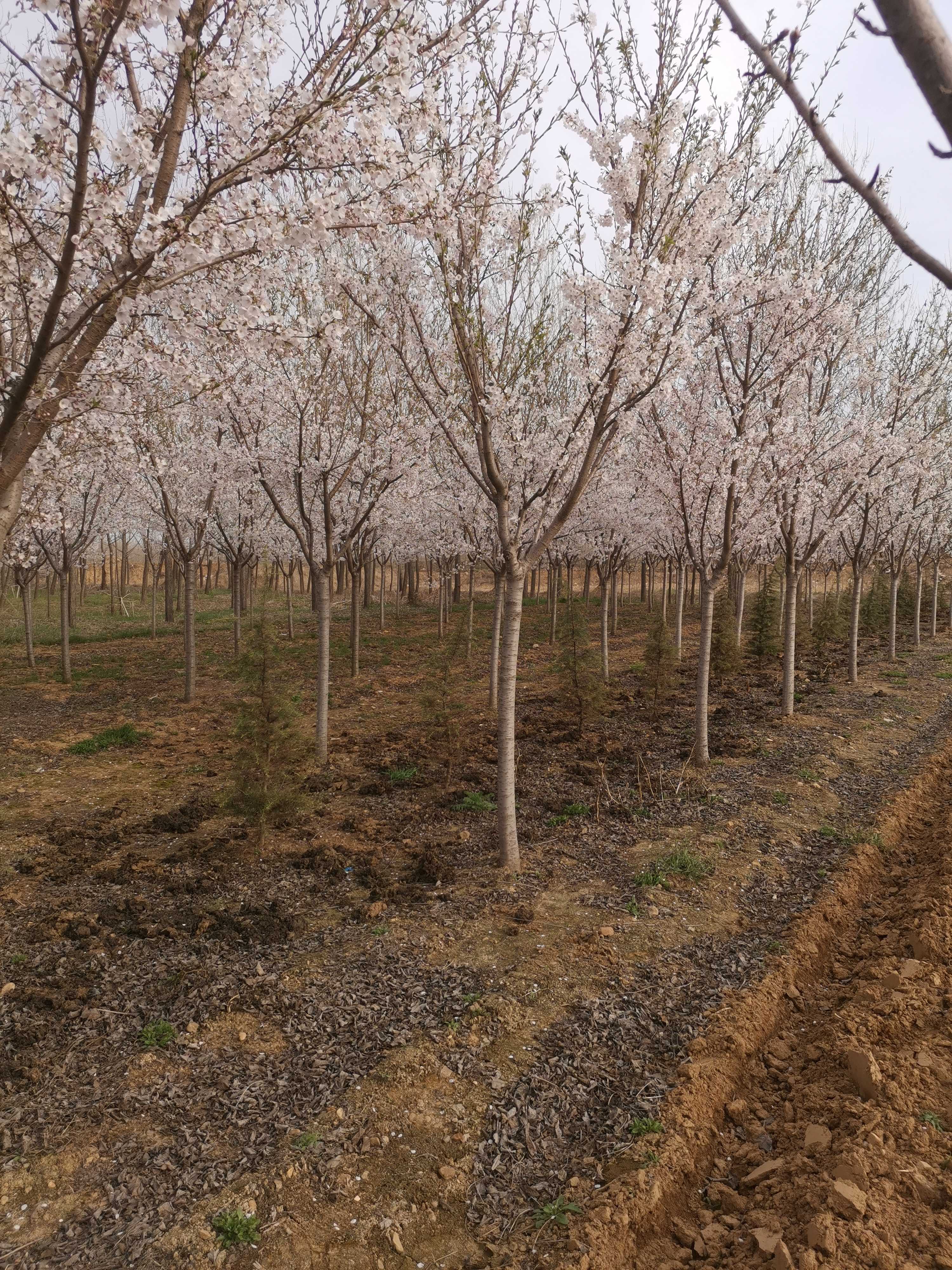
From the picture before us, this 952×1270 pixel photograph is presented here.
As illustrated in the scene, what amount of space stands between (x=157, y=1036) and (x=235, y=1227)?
62.7 inches

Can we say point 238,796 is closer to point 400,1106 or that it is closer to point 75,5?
point 400,1106

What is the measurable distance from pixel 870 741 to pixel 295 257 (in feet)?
34.6

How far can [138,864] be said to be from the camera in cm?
681

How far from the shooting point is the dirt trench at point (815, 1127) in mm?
2859

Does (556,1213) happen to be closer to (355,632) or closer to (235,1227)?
(235,1227)

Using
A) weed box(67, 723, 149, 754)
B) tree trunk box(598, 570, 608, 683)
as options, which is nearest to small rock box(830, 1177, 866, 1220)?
weed box(67, 723, 149, 754)

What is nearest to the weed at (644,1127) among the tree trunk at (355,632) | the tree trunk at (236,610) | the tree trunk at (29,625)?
the tree trunk at (355,632)

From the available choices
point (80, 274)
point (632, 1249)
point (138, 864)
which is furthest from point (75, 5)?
point (138, 864)

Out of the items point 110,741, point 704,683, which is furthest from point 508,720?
point 110,741

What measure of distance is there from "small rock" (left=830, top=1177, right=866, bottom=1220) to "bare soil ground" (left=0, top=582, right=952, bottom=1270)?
0.09ft

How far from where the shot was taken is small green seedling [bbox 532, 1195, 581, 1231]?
3178mm

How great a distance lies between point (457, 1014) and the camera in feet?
15.0

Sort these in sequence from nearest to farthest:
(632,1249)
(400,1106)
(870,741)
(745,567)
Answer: (632,1249)
(400,1106)
(870,741)
(745,567)

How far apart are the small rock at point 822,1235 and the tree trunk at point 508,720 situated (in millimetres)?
3924
